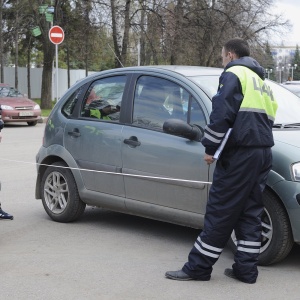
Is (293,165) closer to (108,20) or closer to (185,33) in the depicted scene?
(108,20)

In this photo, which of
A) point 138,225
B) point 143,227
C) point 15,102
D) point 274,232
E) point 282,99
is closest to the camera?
point 274,232

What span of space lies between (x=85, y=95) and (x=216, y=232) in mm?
2755

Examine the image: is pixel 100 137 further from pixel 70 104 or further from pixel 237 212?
pixel 237 212

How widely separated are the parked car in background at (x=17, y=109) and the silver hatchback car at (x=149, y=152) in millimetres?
14442

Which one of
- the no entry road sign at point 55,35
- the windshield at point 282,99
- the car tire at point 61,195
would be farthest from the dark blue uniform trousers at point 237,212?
the no entry road sign at point 55,35

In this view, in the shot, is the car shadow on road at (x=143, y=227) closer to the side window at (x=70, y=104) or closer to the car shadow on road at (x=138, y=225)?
the car shadow on road at (x=138, y=225)

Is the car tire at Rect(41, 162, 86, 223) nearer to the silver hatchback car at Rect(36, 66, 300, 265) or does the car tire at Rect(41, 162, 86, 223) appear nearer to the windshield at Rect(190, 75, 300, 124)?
the silver hatchback car at Rect(36, 66, 300, 265)

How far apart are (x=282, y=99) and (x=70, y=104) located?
7.69 ft

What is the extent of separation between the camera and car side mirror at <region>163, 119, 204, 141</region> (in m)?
5.52

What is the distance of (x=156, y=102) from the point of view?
613cm

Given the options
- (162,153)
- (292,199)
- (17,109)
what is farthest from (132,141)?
(17,109)

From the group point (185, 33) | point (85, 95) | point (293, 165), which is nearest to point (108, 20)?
point (185, 33)

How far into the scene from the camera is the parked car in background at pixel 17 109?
2136 centimetres

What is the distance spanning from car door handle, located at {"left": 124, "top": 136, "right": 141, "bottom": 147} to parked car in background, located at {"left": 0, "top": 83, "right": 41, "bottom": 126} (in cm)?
1537
